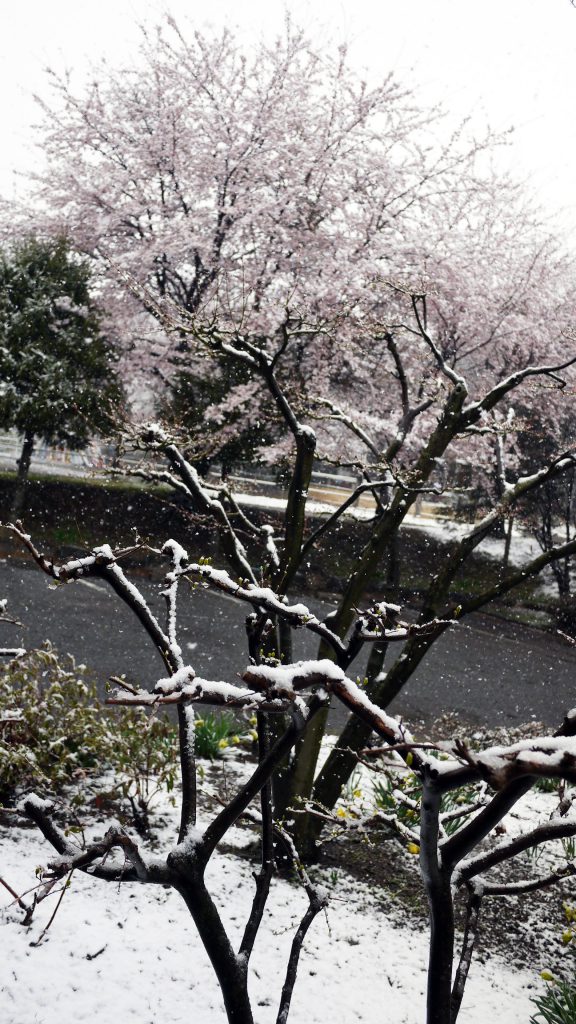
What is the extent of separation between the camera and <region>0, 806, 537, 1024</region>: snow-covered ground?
331 cm

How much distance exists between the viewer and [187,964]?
366 centimetres

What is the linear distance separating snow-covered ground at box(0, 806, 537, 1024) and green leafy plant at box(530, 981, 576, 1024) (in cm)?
12

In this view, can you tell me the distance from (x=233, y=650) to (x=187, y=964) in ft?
24.4

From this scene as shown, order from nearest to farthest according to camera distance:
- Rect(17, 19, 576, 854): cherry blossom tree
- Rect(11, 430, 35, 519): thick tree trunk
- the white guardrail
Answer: Rect(17, 19, 576, 854): cherry blossom tree < Rect(11, 430, 35, 519): thick tree trunk < the white guardrail

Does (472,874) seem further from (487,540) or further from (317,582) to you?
(487,540)

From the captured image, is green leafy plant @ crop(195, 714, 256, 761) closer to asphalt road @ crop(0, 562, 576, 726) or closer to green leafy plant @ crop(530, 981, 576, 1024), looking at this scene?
asphalt road @ crop(0, 562, 576, 726)

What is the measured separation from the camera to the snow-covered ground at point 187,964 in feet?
10.9

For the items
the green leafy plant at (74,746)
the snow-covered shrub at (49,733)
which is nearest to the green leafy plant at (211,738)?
the green leafy plant at (74,746)

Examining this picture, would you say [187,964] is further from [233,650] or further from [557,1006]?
[233,650]

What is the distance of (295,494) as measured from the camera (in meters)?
5.39

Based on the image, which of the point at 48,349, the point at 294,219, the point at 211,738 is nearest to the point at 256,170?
the point at 294,219

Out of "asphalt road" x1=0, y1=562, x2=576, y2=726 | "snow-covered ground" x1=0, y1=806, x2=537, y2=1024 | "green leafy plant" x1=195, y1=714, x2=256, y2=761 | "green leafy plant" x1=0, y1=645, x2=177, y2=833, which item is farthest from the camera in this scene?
"asphalt road" x1=0, y1=562, x2=576, y2=726

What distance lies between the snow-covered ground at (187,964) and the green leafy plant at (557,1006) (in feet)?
0.41

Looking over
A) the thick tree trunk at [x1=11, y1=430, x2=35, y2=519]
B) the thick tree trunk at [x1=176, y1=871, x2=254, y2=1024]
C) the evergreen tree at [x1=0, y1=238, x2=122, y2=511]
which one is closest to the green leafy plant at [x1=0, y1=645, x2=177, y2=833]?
the thick tree trunk at [x1=176, y1=871, x2=254, y2=1024]
